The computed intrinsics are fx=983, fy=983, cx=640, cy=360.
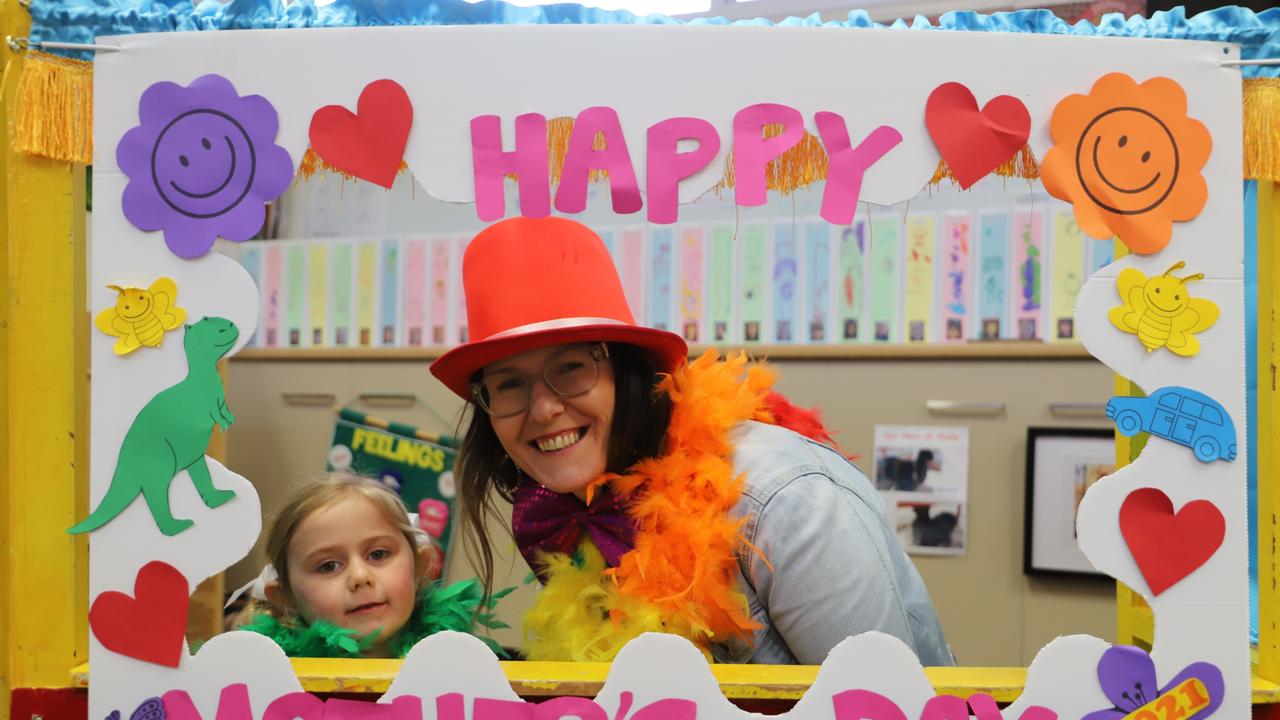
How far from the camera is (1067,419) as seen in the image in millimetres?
2297

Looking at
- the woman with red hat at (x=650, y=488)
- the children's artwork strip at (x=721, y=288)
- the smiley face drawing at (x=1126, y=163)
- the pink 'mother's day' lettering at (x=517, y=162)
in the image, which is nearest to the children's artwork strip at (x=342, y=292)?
the children's artwork strip at (x=721, y=288)

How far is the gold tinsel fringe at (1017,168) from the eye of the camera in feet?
3.62

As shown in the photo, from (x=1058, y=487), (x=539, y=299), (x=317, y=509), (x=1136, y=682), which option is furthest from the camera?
(x=1058, y=487)

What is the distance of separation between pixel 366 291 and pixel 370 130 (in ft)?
5.74

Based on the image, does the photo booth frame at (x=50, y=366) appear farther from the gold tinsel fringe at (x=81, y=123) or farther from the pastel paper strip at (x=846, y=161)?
the pastel paper strip at (x=846, y=161)

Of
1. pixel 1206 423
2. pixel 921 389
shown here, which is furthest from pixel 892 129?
pixel 921 389

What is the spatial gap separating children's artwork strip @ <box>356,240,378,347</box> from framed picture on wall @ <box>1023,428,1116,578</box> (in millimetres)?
1741

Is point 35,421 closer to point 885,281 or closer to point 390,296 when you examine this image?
point 390,296

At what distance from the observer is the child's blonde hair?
157 cm

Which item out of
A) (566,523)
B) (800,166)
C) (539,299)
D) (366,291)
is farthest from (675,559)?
(366,291)

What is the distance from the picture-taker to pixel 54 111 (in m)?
1.09

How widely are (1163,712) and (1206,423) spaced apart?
0.31m

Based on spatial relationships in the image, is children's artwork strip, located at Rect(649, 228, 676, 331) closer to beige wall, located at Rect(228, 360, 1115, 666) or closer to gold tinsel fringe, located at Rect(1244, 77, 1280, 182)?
beige wall, located at Rect(228, 360, 1115, 666)

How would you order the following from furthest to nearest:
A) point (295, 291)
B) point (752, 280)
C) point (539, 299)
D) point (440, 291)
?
point (295, 291)
point (440, 291)
point (752, 280)
point (539, 299)
